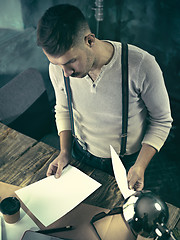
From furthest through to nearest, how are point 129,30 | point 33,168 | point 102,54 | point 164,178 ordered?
point 129,30 < point 164,178 < point 33,168 < point 102,54

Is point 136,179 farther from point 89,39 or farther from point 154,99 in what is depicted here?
point 89,39

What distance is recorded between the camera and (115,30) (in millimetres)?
2863

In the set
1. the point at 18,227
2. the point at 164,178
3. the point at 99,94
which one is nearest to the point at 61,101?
the point at 99,94

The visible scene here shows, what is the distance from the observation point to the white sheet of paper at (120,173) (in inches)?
41.6

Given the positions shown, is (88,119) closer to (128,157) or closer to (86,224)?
(128,157)

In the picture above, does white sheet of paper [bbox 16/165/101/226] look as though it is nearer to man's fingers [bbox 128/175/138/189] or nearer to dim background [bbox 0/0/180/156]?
man's fingers [bbox 128/175/138/189]

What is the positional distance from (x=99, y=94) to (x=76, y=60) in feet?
0.87

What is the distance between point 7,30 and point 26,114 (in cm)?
82

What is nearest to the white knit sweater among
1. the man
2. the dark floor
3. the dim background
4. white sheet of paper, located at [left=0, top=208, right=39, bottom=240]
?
the man

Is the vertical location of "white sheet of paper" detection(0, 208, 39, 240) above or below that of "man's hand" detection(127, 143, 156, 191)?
below

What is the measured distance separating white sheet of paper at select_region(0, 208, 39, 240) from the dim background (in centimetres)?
161

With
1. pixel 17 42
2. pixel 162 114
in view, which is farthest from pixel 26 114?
pixel 162 114

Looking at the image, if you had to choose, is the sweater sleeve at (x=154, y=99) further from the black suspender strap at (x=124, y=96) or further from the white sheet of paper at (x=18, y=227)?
the white sheet of paper at (x=18, y=227)

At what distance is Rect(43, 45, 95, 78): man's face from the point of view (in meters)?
1.07
